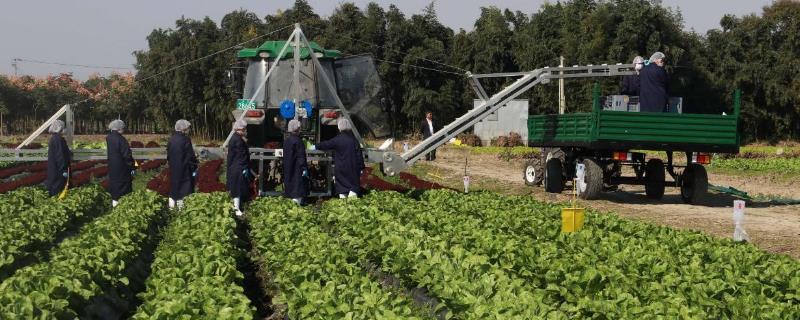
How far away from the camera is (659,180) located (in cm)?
1881

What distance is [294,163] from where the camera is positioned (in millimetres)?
15047

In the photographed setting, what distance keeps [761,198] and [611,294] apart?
1458 centimetres

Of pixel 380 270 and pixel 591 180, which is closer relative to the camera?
pixel 380 270

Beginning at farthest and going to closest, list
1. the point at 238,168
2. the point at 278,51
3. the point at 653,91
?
1. the point at 278,51
2. the point at 653,91
3. the point at 238,168

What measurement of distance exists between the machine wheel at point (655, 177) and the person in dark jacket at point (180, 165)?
9394 mm

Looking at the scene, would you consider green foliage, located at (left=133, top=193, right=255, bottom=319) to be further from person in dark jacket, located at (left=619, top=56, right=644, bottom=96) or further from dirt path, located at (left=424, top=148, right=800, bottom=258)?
person in dark jacket, located at (left=619, top=56, right=644, bottom=96)

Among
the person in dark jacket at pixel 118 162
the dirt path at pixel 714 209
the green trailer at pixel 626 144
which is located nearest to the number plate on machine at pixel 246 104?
the person in dark jacket at pixel 118 162

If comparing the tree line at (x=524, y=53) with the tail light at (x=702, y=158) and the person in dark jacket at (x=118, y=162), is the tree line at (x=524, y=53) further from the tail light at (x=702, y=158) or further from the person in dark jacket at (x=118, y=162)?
the person in dark jacket at (x=118, y=162)

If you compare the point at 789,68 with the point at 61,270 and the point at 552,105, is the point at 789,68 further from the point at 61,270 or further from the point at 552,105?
the point at 61,270

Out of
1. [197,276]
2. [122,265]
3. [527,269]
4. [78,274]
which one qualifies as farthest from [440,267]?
[78,274]

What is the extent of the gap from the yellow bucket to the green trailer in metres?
6.48

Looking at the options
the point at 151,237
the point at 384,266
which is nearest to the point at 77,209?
the point at 151,237

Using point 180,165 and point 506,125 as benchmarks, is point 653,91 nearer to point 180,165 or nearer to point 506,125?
point 180,165

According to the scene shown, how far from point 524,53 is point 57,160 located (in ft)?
141
